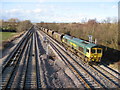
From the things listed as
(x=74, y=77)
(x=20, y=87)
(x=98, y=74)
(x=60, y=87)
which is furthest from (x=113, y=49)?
(x=20, y=87)

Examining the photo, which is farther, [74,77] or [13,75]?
[13,75]

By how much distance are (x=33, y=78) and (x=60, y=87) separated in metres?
3.15

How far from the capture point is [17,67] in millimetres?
17781

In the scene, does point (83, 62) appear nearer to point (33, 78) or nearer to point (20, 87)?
point (33, 78)

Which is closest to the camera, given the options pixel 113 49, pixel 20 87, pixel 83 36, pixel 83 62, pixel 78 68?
pixel 20 87

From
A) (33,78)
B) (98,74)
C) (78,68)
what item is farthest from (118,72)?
(33,78)

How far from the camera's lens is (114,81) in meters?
13.5

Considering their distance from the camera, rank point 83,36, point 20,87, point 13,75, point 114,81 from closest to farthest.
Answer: point 20,87
point 114,81
point 13,75
point 83,36

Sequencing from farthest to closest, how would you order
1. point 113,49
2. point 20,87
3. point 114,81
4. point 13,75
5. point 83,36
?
point 83,36 < point 113,49 < point 13,75 < point 114,81 < point 20,87

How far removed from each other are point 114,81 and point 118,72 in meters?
2.67

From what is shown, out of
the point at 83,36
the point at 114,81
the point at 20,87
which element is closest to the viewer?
the point at 20,87

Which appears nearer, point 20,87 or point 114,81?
point 20,87

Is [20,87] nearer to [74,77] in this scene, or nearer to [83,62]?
[74,77]

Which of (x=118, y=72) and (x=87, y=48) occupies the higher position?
(x=87, y=48)
